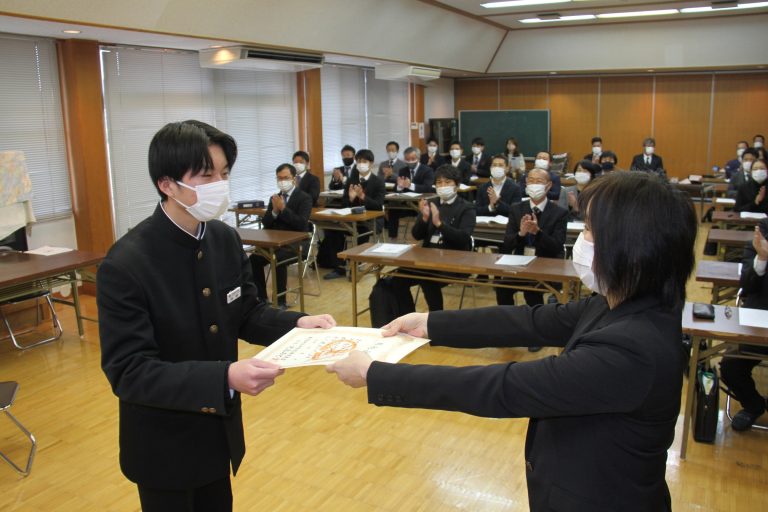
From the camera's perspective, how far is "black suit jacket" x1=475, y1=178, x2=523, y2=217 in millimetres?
7449

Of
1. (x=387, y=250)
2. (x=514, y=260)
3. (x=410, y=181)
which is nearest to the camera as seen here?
(x=514, y=260)

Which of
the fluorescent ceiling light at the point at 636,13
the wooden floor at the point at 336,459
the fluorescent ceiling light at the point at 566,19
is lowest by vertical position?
the wooden floor at the point at 336,459

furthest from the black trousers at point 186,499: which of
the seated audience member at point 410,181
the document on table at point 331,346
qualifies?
the seated audience member at point 410,181

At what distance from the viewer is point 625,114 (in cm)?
1409

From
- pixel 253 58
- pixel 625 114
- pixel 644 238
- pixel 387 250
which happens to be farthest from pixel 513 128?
A: pixel 644 238

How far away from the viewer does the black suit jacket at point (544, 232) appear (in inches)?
224

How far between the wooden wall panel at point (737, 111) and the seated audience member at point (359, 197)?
857 centimetres

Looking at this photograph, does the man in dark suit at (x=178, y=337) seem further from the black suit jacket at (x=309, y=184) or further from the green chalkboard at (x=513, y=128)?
the green chalkboard at (x=513, y=128)

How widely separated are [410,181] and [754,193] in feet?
15.6

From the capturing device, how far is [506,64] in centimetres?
1369

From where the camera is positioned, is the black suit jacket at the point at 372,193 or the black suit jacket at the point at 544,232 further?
the black suit jacket at the point at 372,193

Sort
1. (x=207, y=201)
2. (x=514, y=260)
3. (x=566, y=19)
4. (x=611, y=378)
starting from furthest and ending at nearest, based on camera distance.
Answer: (x=566, y=19)
(x=514, y=260)
(x=207, y=201)
(x=611, y=378)

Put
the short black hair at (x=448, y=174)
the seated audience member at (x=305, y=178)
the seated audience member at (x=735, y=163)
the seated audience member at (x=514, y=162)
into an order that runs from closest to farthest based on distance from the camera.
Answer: the short black hair at (x=448, y=174) < the seated audience member at (x=305, y=178) < the seated audience member at (x=514, y=162) < the seated audience member at (x=735, y=163)

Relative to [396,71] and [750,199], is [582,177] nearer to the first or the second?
[750,199]
